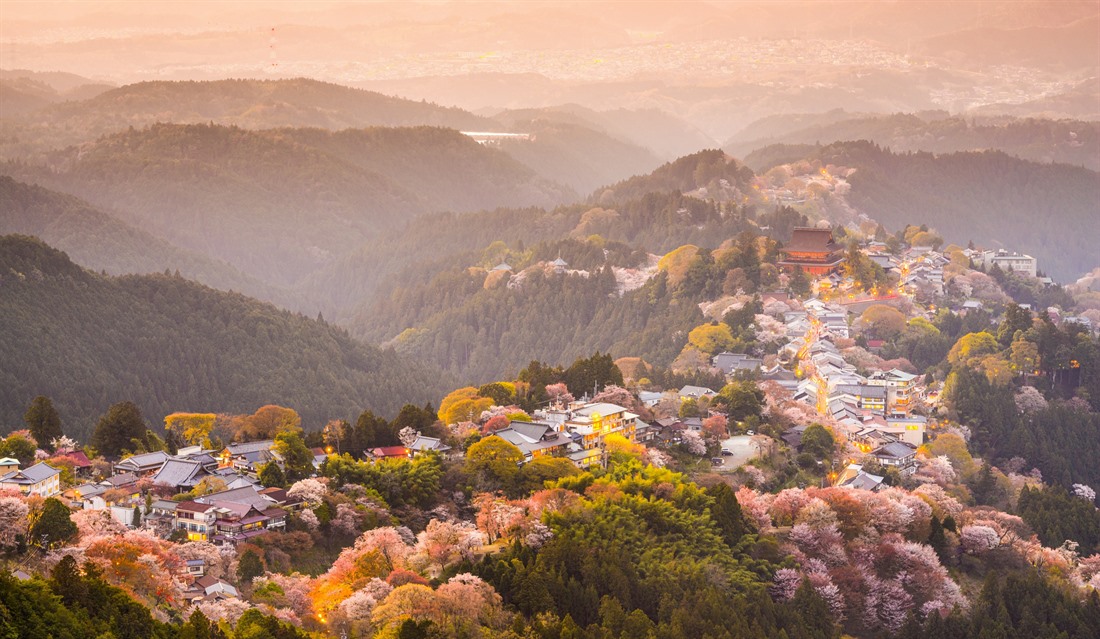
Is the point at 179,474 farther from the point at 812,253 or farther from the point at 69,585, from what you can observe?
the point at 812,253

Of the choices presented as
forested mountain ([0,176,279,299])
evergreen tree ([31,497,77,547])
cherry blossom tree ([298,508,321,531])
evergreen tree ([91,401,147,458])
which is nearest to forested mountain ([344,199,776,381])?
forested mountain ([0,176,279,299])

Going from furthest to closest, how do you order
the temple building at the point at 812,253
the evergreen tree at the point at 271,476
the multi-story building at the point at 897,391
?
the temple building at the point at 812,253
the multi-story building at the point at 897,391
the evergreen tree at the point at 271,476

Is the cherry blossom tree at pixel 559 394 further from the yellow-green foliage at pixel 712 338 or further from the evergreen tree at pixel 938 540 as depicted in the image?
the yellow-green foliage at pixel 712 338

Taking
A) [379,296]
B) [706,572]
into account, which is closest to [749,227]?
[379,296]

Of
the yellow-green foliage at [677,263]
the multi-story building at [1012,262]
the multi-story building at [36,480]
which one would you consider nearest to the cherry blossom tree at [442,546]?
the multi-story building at [36,480]

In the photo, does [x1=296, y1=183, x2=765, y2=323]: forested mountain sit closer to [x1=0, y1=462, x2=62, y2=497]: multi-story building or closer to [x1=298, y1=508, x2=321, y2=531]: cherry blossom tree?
[x1=0, y1=462, x2=62, y2=497]: multi-story building

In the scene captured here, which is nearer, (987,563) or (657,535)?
(657,535)

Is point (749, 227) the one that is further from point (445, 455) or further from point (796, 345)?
point (445, 455)
